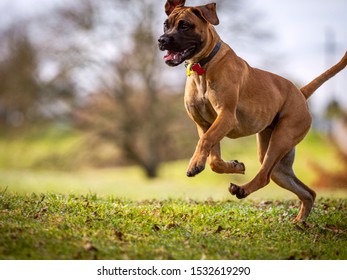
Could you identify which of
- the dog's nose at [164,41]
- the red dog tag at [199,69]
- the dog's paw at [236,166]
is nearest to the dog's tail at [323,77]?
the dog's paw at [236,166]

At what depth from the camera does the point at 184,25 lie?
718cm

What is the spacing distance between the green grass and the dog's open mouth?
1861 mm

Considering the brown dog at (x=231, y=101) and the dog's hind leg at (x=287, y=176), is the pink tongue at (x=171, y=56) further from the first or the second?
the dog's hind leg at (x=287, y=176)

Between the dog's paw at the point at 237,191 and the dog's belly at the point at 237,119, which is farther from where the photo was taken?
the dog's belly at the point at 237,119

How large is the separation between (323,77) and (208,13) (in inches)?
84.4

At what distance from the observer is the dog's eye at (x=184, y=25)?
718cm

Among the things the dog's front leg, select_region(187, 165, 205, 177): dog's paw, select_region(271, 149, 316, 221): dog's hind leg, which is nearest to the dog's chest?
the dog's front leg

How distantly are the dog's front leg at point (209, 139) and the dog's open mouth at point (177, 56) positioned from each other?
2.58ft

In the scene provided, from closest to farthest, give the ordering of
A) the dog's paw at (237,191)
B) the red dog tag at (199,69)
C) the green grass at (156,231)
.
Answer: the green grass at (156,231) → the dog's paw at (237,191) → the red dog tag at (199,69)

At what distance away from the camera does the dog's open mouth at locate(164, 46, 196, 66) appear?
7152 millimetres

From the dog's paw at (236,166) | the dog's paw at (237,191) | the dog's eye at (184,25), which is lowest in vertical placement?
the dog's paw at (237,191)

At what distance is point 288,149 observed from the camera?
797cm
